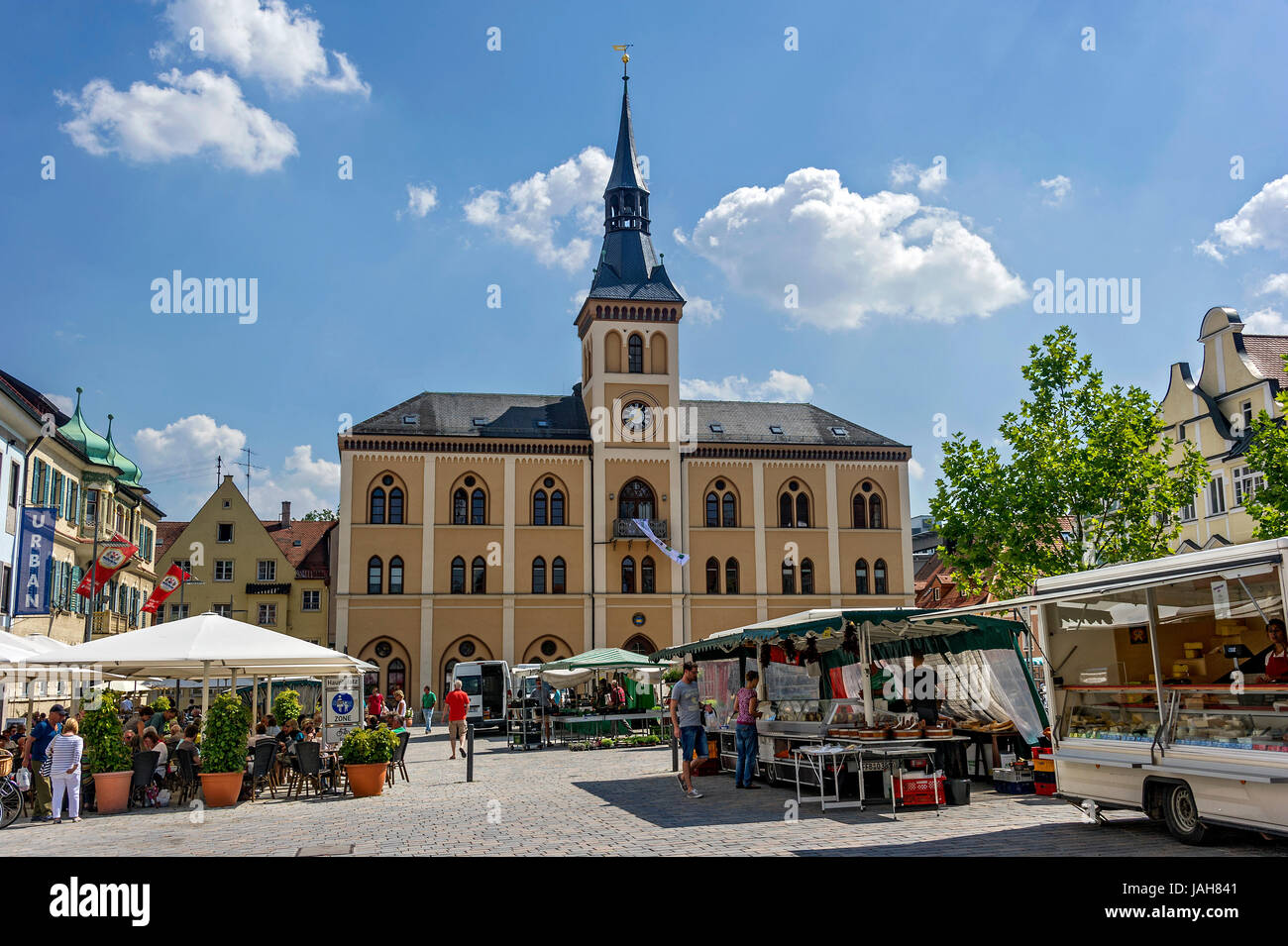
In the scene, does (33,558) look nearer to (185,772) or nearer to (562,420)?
(185,772)

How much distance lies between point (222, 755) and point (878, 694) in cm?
1002

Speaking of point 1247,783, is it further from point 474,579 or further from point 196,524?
point 196,524

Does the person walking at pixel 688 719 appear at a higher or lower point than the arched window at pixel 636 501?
lower

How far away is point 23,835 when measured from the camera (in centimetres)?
1341

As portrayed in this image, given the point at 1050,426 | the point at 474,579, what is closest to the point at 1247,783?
the point at 1050,426

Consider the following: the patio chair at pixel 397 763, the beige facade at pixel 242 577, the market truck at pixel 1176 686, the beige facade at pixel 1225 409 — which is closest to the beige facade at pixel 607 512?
the beige facade at pixel 242 577

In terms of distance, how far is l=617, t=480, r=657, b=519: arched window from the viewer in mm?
49938

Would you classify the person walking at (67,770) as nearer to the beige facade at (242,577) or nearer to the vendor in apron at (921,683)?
the vendor in apron at (921,683)

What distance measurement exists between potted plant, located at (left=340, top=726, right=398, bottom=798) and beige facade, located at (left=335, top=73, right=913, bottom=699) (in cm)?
3061

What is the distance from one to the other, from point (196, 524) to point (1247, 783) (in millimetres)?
55100

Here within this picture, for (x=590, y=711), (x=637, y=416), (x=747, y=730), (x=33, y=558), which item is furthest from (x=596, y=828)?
(x=637, y=416)

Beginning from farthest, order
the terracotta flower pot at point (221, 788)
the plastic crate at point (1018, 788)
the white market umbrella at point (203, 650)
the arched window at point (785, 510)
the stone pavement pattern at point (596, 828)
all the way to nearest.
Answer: the arched window at point (785, 510) < the terracotta flower pot at point (221, 788) < the white market umbrella at point (203, 650) < the plastic crate at point (1018, 788) < the stone pavement pattern at point (596, 828)

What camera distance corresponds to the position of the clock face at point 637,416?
166 ft

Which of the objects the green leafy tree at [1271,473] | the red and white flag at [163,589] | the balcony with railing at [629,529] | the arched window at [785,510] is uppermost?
the arched window at [785,510]
